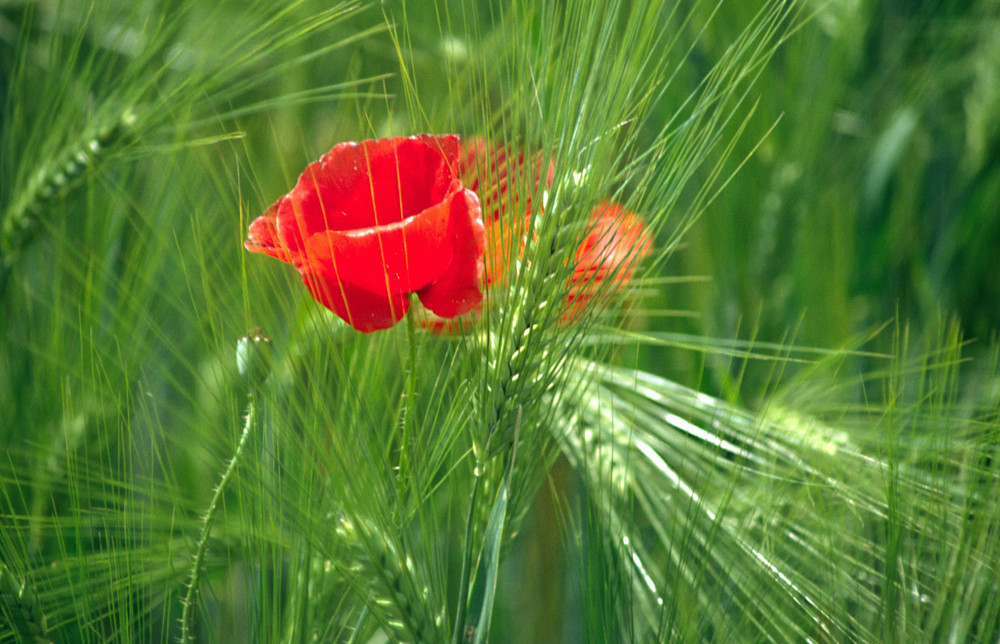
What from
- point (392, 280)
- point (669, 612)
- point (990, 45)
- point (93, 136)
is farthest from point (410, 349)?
point (990, 45)

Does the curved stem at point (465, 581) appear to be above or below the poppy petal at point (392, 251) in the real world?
below

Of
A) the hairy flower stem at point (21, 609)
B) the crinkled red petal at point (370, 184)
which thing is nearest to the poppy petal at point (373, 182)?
the crinkled red petal at point (370, 184)

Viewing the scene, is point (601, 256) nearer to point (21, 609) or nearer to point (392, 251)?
point (392, 251)

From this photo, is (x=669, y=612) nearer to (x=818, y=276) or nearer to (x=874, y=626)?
(x=874, y=626)

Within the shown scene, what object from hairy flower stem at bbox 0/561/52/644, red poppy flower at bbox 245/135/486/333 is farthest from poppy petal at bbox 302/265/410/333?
hairy flower stem at bbox 0/561/52/644

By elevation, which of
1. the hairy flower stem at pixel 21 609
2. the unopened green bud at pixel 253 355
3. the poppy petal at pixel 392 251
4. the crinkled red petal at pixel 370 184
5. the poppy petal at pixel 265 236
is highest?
the crinkled red petal at pixel 370 184

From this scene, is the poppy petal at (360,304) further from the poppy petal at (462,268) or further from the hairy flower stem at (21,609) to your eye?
the hairy flower stem at (21,609)

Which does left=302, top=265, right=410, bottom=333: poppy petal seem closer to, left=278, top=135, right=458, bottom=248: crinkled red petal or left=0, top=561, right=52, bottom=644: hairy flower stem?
left=278, top=135, right=458, bottom=248: crinkled red petal

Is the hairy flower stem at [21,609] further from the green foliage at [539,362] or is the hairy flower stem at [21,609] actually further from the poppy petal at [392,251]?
the poppy petal at [392,251]
